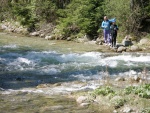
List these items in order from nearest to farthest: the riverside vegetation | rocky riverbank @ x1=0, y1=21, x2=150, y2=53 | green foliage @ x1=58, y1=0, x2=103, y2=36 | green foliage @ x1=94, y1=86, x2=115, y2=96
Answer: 1. the riverside vegetation
2. green foliage @ x1=94, y1=86, x2=115, y2=96
3. rocky riverbank @ x1=0, y1=21, x2=150, y2=53
4. green foliage @ x1=58, y1=0, x2=103, y2=36

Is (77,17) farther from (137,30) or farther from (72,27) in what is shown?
(137,30)

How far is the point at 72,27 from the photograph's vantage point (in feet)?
95.3

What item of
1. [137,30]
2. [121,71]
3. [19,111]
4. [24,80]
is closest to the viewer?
[19,111]

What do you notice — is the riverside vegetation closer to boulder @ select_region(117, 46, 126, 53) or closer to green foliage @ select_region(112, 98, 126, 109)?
green foliage @ select_region(112, 98, 126, 109)

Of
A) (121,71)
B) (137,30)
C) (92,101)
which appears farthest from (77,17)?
(92,101)

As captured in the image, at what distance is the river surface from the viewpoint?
11891 mm

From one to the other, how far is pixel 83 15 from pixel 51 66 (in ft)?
35.9

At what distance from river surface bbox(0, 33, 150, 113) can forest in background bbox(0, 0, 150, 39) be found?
2891 mm

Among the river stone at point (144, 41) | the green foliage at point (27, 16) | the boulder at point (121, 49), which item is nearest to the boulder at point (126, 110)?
the boulder at point (121, 49)

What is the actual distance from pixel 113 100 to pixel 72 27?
64.6ft

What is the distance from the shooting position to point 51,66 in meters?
17.0

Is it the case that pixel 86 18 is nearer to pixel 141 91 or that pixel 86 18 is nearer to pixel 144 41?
pixel 144 41

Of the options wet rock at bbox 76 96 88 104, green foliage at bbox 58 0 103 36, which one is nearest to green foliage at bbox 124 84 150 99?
wet rock at bbox 76 96 88 104

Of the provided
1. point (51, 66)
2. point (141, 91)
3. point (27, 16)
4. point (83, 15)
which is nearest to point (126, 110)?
point (141, 91)
